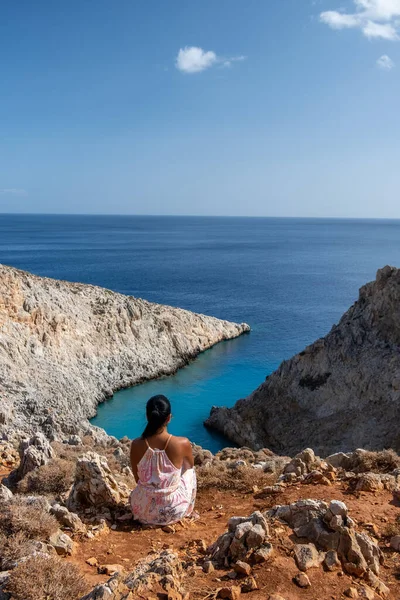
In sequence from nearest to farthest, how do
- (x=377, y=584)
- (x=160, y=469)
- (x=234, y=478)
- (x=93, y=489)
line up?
1. (x=377, y=584)
2. (x=160, y=469)
3. (x=93, y=489)
4. (x=234, y=478)

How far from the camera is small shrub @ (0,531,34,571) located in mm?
6446

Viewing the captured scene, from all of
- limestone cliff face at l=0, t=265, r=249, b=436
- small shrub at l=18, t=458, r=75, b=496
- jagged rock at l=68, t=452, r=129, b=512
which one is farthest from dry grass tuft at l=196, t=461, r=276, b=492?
limestone cliff face at l=0, t=265, r=249, b=436

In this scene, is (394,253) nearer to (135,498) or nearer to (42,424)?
(42,424)

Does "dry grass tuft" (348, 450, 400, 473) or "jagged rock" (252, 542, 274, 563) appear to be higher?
"jagged rock" (252, 542, 274, 563)

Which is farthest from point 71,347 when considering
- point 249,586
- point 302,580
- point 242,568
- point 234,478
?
point 302,580

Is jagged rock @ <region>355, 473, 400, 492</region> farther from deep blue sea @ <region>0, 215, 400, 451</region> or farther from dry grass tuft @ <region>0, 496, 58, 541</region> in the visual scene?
deep blue sea @ <region>0, 215, 400, 451</region>

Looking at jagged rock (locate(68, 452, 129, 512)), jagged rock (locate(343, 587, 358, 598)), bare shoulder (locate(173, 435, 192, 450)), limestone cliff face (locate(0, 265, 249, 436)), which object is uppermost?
bare shoulder (locate(173, 435, 192, 450))

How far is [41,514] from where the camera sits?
7637mm

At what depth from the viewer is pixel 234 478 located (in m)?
11.5

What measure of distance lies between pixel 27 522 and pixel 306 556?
4146 mm

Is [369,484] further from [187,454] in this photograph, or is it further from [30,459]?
[30,459]

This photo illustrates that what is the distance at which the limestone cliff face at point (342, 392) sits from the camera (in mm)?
25453

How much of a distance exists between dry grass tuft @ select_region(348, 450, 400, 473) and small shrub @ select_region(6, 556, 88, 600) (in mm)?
8113

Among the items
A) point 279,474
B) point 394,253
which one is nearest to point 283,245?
point 394,253
